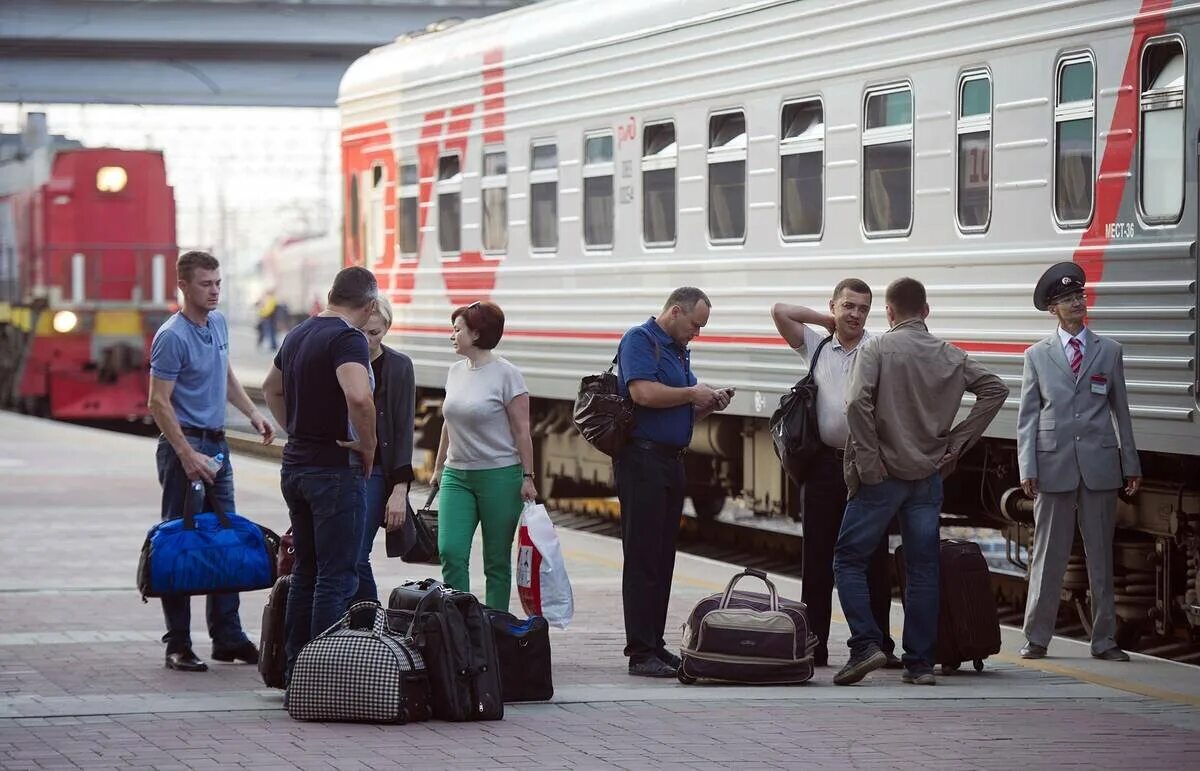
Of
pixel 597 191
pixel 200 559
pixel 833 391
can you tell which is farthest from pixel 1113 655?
pixel 597 191

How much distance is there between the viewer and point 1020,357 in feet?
37.0

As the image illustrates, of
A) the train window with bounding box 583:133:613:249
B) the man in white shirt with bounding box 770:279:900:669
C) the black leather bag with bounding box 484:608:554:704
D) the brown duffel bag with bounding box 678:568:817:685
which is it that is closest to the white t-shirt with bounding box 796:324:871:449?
the man in white shirt with bounding box 770:279:900:669

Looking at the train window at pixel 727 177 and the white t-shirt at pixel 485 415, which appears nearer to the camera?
the white t-shirt at pixel 485 415

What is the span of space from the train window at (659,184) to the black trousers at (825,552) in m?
5.05

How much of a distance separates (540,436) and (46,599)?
6.34 meters

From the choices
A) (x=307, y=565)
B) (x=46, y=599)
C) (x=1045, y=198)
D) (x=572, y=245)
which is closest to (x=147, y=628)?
(x=46, y=599)

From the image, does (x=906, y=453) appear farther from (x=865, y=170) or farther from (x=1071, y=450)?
(x=865, y=170)

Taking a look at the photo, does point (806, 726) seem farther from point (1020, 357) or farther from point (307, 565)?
point (1020, 357)

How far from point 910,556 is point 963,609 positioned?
0.36 metres

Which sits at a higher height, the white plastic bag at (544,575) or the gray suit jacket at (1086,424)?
the gray suit jacket at (1086,424)

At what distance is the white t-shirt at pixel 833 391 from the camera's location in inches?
379

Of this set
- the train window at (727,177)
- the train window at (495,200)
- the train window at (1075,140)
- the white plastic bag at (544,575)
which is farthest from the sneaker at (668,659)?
the train window at (495,200)

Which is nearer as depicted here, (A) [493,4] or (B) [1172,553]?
(B) [1172,553]

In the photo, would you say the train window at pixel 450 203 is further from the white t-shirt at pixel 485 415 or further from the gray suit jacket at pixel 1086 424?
the gray suit jacket at pixel 1086 424
